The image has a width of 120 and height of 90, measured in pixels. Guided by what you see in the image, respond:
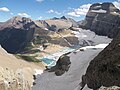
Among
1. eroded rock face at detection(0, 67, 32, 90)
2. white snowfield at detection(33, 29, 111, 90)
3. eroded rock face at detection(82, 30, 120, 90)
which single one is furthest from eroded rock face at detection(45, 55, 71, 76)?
eroded rock face at detection(82, 30, 120, 90)

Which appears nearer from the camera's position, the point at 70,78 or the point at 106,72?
the point at 106,72

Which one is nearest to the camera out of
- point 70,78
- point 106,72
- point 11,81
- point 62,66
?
point 106,72

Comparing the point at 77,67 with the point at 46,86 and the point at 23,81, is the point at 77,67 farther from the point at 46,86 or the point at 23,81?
the point at 23,81

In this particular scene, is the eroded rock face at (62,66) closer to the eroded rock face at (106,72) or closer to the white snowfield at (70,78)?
the white snowfield at (70,78)

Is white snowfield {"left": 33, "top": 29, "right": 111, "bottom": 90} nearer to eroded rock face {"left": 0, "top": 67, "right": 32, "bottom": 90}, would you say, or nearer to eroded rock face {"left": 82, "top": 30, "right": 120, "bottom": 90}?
eroded rock face {"left": 0, "top": 67, "right": 32, "bottom": 90}

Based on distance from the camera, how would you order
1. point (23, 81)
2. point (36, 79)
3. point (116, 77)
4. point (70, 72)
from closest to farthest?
1. point (116, 77)
2. point (23, 81)
3. point (70, 72)
4. point (36, 79)

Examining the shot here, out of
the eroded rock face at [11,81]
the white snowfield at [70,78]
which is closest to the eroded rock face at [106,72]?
the white snowfield at [70,78]

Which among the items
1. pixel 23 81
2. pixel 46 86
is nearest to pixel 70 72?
pixel 46 86

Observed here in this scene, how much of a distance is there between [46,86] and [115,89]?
4954 cm

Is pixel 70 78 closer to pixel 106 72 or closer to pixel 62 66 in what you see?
pixel 62 66

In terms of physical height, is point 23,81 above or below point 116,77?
below

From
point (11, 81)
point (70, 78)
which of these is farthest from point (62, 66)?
point (11, 81)

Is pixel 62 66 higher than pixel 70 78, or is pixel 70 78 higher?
pixel 70 78

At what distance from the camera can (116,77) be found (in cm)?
4797
